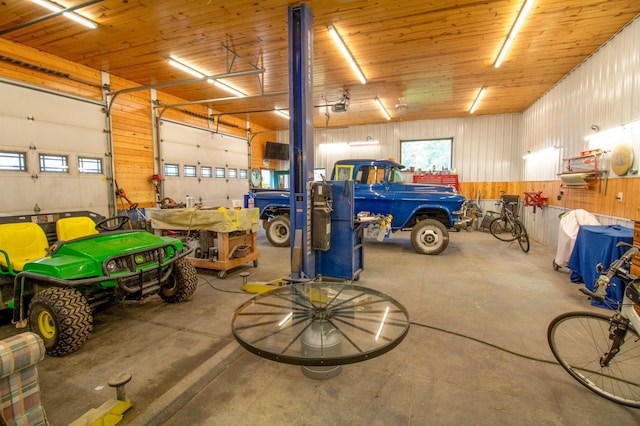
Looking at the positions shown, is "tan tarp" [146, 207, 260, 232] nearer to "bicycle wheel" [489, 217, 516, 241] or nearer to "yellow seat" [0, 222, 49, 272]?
"yellow seat" [0, 222, 49, 272]

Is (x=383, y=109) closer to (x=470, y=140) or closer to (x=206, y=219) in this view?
(x=470, y=140)

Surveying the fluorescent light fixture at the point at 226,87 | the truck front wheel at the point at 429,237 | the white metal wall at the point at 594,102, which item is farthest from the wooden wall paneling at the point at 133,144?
the white metal wall at the point at 594,102

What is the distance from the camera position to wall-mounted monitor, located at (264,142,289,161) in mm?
12398

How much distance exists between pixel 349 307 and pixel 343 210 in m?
2.18

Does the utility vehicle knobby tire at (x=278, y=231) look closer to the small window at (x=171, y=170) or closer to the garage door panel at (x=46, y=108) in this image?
the small window at (x=171, y=170)

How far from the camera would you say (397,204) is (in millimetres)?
6766

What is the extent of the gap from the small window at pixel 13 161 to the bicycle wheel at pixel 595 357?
8028 mm

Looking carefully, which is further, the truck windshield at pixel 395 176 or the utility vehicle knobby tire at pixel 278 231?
the utility vehicle knobby tire at pixel 278 231

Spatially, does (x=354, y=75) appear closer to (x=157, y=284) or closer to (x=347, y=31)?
(x=347, y=31)

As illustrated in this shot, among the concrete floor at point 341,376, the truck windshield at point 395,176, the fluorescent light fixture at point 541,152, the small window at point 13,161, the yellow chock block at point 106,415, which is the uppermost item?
→ the fluorescent light fixture at point 541,152

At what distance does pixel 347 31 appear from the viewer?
500cm

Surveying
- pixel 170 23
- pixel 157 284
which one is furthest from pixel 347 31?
pixel 157 284

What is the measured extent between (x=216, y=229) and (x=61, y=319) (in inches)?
90.2

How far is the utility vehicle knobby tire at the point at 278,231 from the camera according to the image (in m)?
7.20
